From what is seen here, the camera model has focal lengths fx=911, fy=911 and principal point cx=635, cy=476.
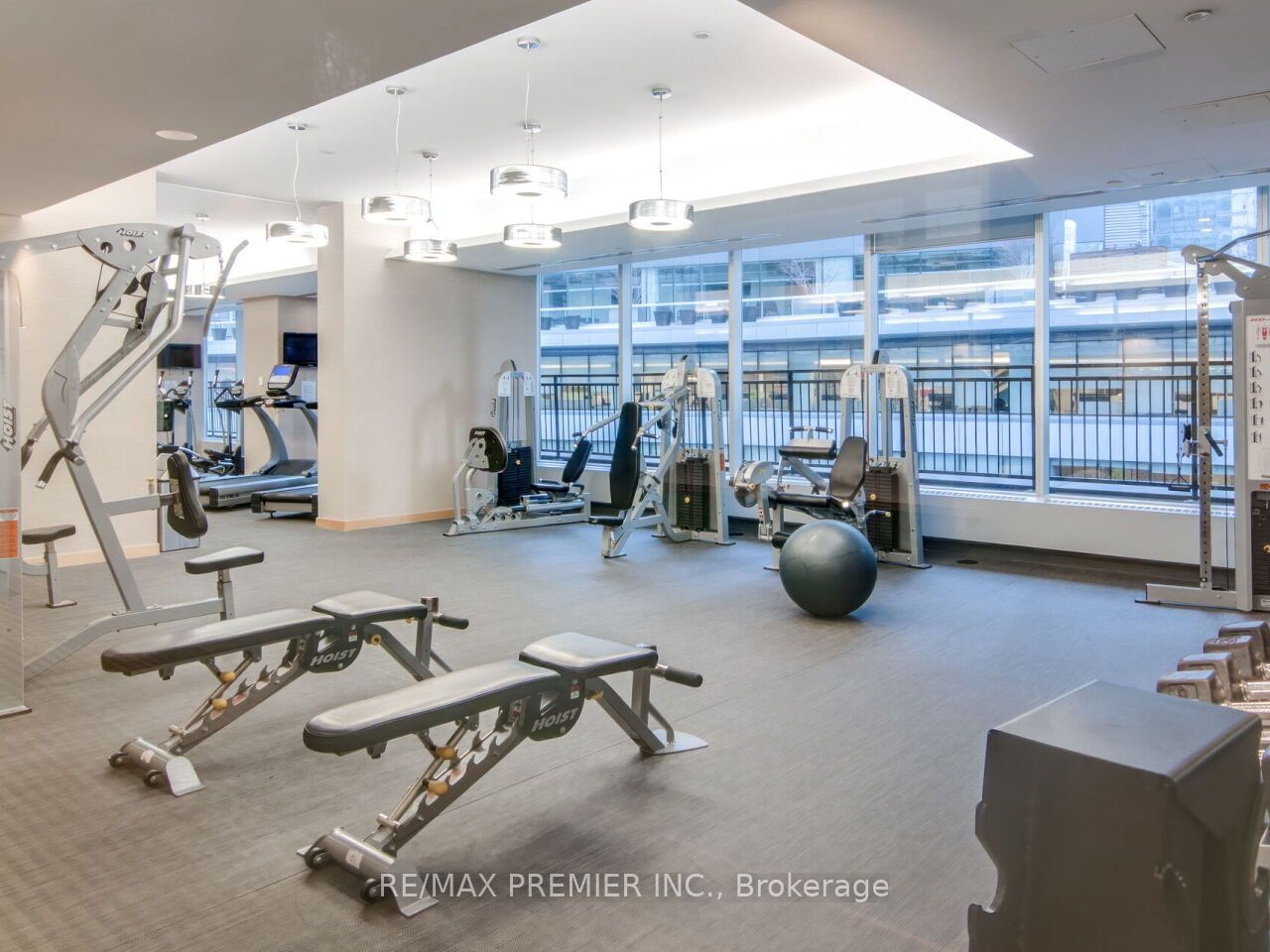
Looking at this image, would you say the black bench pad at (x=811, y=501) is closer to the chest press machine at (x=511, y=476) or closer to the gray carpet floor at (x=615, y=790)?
the gray carpet floor at (x=615, y=790)

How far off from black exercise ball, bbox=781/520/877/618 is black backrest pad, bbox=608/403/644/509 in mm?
1921

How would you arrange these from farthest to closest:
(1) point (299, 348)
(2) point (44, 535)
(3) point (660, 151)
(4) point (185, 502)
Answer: (1) point (299, 348), (3) point (660, 151), (2) point (44, 535), (4) point (185, 502)

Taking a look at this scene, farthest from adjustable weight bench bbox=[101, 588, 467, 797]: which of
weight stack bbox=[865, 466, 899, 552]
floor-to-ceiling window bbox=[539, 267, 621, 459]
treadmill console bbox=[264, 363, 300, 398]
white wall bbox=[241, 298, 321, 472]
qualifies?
white wall bbox=[241, 298, 321, 472]

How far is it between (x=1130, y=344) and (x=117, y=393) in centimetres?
578

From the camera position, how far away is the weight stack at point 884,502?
239 inches

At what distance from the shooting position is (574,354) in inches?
343

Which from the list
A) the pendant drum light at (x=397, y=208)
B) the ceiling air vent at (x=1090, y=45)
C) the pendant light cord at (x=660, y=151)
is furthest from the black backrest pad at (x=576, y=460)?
the ceiling air vent at (x=1090, y=45)

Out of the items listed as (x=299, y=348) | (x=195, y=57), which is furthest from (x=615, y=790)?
(x=299, y=348)

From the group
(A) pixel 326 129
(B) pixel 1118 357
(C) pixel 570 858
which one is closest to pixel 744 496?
(B) pixel 1118 357

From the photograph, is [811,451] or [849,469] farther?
[811,451]

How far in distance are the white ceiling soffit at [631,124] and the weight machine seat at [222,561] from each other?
2515 millimetres

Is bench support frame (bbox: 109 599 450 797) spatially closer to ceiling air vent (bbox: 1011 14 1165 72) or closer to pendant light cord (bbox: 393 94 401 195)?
ceiling air vent (bbox: 1011 14 1165 72)

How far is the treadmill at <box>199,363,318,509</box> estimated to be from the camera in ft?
28.2

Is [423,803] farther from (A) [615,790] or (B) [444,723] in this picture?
(A) [615,790]
